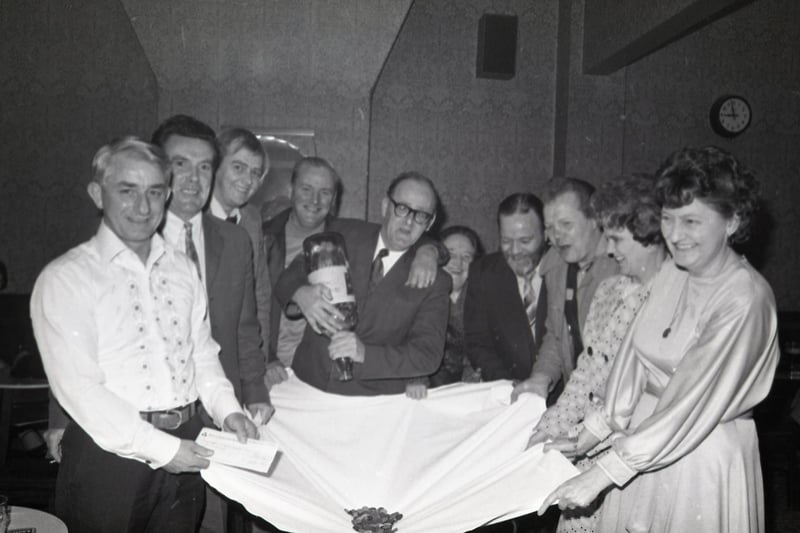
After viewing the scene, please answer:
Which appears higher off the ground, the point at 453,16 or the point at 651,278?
the point at 453,16

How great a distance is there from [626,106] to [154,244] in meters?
5.44

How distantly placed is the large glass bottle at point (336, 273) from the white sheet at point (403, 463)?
0.20 metres

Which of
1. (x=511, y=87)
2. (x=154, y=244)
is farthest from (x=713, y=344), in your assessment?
(x=511, y=87)

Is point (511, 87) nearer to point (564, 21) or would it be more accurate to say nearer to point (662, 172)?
point (564, 21)

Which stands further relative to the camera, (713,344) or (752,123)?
(752,123)

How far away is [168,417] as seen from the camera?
1.94 m

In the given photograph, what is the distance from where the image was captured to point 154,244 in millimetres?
2045

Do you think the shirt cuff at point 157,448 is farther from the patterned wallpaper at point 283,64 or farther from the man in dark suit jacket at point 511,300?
the patterned wallpaper at point 283,64

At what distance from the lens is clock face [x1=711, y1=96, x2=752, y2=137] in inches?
257

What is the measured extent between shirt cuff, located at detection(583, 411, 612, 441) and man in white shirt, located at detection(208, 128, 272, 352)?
147cm

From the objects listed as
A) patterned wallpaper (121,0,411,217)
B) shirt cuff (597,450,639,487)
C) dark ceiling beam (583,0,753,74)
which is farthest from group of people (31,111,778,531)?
patterned wallpaper (121,0,411,217)

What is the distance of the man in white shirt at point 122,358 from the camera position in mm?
1775

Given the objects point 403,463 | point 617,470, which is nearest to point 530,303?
point 403,463

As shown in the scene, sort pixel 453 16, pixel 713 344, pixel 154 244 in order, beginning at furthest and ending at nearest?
pixel 453 16, pixel 154 244, pixel 713 344
